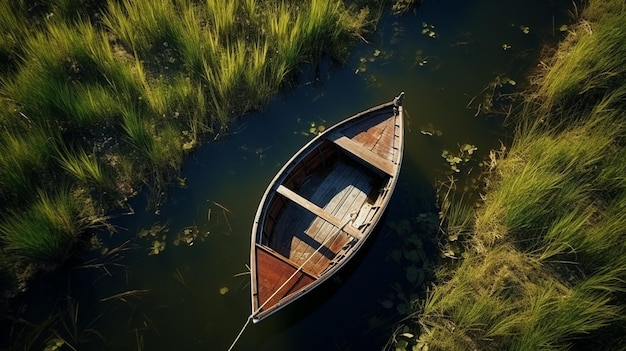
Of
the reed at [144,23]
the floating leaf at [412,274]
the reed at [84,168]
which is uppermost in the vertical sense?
the reed at [144,23]

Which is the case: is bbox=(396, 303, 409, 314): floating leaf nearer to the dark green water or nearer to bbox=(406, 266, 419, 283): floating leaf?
the dark green water

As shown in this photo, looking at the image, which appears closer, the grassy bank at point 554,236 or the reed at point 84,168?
the grassy bank at point 554,236

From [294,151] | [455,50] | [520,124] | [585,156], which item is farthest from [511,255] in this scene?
[455,50]

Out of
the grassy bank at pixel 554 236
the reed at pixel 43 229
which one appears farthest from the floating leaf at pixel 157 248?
the grassy bank at pixel 554 236

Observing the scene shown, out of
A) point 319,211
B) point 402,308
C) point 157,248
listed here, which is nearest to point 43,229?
point 157,248

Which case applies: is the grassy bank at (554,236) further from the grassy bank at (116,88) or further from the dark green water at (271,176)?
the grassy bank at (116,88)

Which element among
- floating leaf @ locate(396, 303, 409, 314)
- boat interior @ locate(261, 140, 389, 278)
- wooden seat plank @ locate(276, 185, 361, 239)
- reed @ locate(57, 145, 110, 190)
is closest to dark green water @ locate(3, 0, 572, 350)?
floating leaf @ locate(396, 303, 409, 314)
